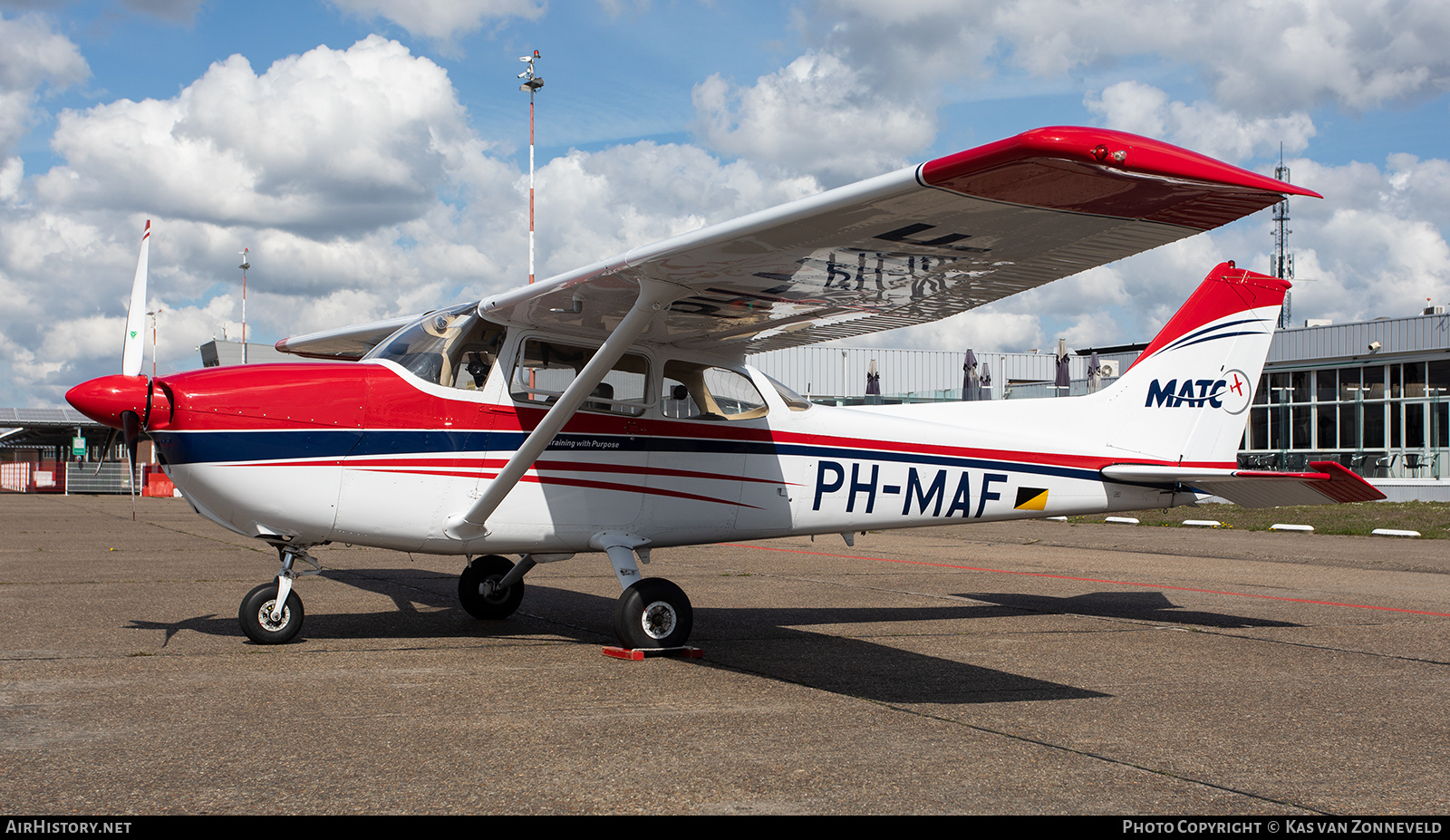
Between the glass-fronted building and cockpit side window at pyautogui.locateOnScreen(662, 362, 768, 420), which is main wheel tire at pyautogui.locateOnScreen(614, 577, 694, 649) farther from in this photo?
the glass-fronted building

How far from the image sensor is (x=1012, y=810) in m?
3.39

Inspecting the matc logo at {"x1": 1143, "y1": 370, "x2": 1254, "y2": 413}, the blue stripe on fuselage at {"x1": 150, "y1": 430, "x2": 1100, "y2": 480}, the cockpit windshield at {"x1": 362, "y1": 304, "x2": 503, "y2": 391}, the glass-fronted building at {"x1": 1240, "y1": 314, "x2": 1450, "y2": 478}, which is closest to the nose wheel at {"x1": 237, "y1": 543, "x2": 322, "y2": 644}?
the blue stripe on fuselage at {"x1": 150, "y1": 430, "x2": 1100, "y2": 480}

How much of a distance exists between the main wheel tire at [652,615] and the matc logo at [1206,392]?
4673 millimetres

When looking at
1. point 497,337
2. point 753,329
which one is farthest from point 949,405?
point 497,337

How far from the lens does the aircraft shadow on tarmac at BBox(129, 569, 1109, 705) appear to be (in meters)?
5.61

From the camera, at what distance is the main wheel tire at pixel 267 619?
255 inches

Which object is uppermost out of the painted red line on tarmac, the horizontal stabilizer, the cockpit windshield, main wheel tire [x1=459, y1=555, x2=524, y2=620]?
the cockpit windshield

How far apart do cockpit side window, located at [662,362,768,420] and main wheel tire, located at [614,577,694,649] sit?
125 cm

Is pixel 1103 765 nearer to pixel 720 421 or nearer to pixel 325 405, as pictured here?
pixel 720 421

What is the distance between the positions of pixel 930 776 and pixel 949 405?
4902mm

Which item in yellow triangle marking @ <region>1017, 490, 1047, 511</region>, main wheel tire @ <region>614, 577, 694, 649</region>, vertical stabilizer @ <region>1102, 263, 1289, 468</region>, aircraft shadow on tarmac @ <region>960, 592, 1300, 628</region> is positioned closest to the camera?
main wheel tire @ <region>614, 577, 694, 649</region>

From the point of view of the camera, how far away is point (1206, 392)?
29.1ft

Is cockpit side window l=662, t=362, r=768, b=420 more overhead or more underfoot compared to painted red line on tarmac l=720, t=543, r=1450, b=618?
more overhead

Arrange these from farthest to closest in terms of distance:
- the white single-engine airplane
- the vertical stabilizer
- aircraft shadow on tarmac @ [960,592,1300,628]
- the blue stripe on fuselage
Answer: the vertical stabilizer → aircraft shadow on tarmac @ [960,592,1300,628] → the blue stripe on fuselage → the white single-engine airplane
